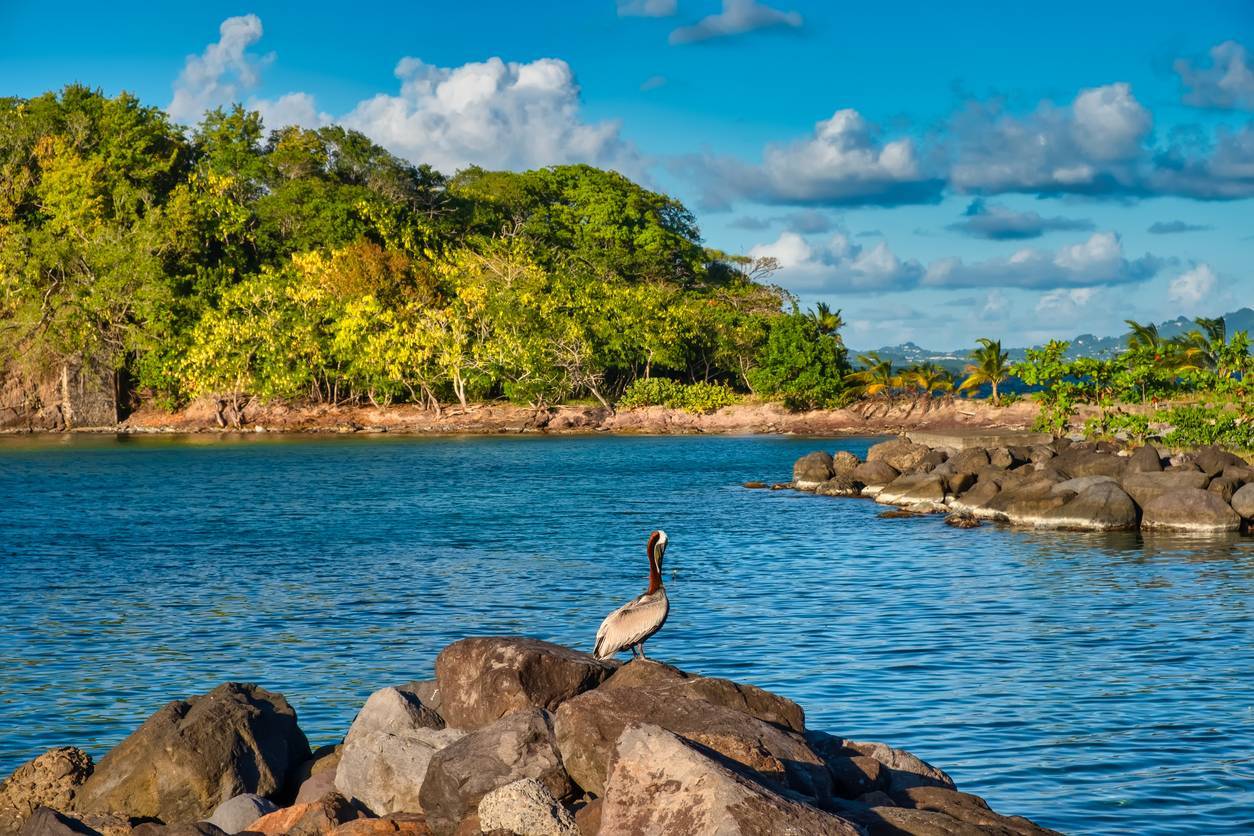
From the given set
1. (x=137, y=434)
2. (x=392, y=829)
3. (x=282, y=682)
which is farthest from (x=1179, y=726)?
(x=137, y=434)

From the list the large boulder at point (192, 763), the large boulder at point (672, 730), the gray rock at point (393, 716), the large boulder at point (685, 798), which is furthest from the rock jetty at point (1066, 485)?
the large boulder at point (685, 798)

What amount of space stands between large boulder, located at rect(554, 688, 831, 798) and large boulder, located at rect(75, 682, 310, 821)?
3.55 metres

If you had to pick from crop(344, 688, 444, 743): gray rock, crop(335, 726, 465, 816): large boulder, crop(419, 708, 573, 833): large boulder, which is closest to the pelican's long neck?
crop(344, 688, 444, 743): gray rock

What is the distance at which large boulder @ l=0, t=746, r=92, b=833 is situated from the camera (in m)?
12.1

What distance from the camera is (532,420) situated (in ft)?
302

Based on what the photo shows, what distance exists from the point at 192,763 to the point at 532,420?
80.2m

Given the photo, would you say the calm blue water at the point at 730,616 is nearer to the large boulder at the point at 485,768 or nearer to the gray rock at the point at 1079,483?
the gray rock at the point at 1079,483

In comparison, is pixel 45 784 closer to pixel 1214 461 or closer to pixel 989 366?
pixel 1214 461

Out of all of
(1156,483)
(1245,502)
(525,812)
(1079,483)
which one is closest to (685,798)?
(525,812)

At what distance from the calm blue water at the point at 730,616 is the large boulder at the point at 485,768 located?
487 centimetres

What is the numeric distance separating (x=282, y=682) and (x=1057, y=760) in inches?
408

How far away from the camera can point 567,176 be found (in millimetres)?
115562

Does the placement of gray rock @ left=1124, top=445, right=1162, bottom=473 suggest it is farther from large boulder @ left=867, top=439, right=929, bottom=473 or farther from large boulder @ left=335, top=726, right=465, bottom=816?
large boulder @ left=335, top=726, right=465, bottom=816

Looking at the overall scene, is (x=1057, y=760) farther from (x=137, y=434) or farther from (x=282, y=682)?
(x=137, y=434)
